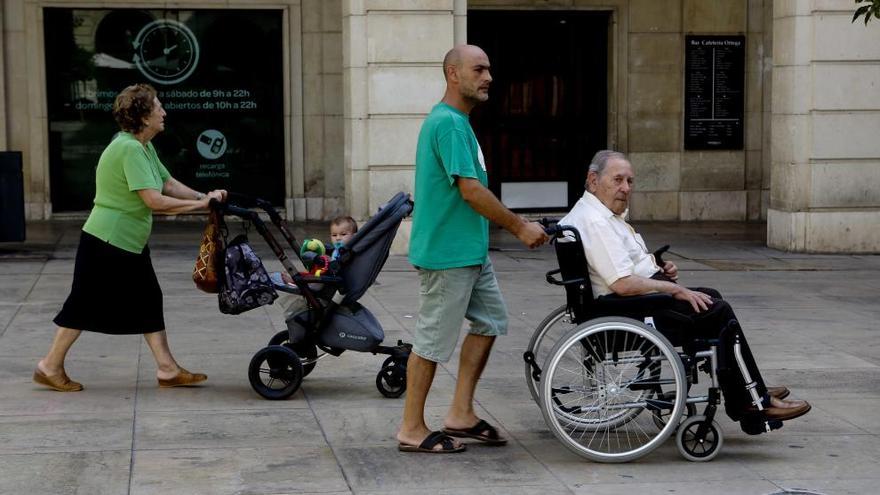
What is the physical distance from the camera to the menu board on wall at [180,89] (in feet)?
57.6

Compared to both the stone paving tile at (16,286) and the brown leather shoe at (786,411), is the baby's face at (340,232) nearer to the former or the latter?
the brown leather shoe at (786,411)

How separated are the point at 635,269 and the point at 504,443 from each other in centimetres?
101

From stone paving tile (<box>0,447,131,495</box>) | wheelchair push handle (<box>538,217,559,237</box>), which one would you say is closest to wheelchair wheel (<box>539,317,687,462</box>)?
wheelchair push handle (<box>538,217,559,237</box>)

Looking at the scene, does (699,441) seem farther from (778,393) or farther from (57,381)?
(57,381)

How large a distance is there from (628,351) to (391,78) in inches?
331

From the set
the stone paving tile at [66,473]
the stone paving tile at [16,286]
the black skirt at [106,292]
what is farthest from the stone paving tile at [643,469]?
the stone paving tile at [16,286]

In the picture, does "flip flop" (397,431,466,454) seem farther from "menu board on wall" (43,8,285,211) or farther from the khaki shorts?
"menu board on wall" (43,8,285,211)

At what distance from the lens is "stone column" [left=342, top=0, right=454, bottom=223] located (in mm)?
14211

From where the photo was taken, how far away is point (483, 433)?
6527 millimetres

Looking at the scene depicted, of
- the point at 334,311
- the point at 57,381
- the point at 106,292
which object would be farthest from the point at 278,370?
the point at 57,381

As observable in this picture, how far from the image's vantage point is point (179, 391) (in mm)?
7738

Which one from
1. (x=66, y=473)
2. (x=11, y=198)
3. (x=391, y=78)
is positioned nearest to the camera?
(x=66, y=473)

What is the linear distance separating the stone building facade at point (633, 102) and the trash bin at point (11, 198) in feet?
10.7

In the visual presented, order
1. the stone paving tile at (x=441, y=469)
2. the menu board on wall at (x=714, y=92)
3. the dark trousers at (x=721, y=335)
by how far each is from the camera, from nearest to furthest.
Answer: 1. the stone paving tile at (x=441, y=469)
2. the dark trousers at (x=721, y=335)
3. the menu board on wall at (x=714, y=92)
